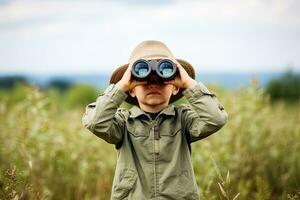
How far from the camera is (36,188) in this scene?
3.95 metres

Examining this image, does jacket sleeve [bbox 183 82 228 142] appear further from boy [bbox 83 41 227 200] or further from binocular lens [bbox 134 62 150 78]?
binocular lens [bbox 134 62 150 78]

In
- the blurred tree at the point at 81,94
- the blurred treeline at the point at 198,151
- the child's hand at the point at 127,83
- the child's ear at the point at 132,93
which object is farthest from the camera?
the blurred tree at the point at 81,94

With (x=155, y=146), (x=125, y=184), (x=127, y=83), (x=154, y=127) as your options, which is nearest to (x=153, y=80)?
(x=127, y=83)

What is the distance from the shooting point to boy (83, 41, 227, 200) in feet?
9.40

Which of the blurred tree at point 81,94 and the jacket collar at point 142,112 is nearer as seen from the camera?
the jacket collar at point 142,112

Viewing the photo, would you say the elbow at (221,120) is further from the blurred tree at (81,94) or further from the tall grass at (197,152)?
the blurred tree at (81,94)

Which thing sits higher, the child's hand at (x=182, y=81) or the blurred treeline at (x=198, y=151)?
the child's hand at (x=182, y=81)

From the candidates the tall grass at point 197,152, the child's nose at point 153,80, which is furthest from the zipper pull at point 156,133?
the tall grass at point 197,152

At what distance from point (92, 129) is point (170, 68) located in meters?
0.56

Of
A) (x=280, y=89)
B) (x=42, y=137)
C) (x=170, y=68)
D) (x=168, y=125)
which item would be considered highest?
(x=170, y=68)

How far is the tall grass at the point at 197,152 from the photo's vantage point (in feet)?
15.5

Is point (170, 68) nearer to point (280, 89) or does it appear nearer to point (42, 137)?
point (42, 137)

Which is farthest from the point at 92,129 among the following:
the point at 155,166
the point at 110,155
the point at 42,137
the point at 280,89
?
the point at 280,89

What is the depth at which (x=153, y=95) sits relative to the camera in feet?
9.75
